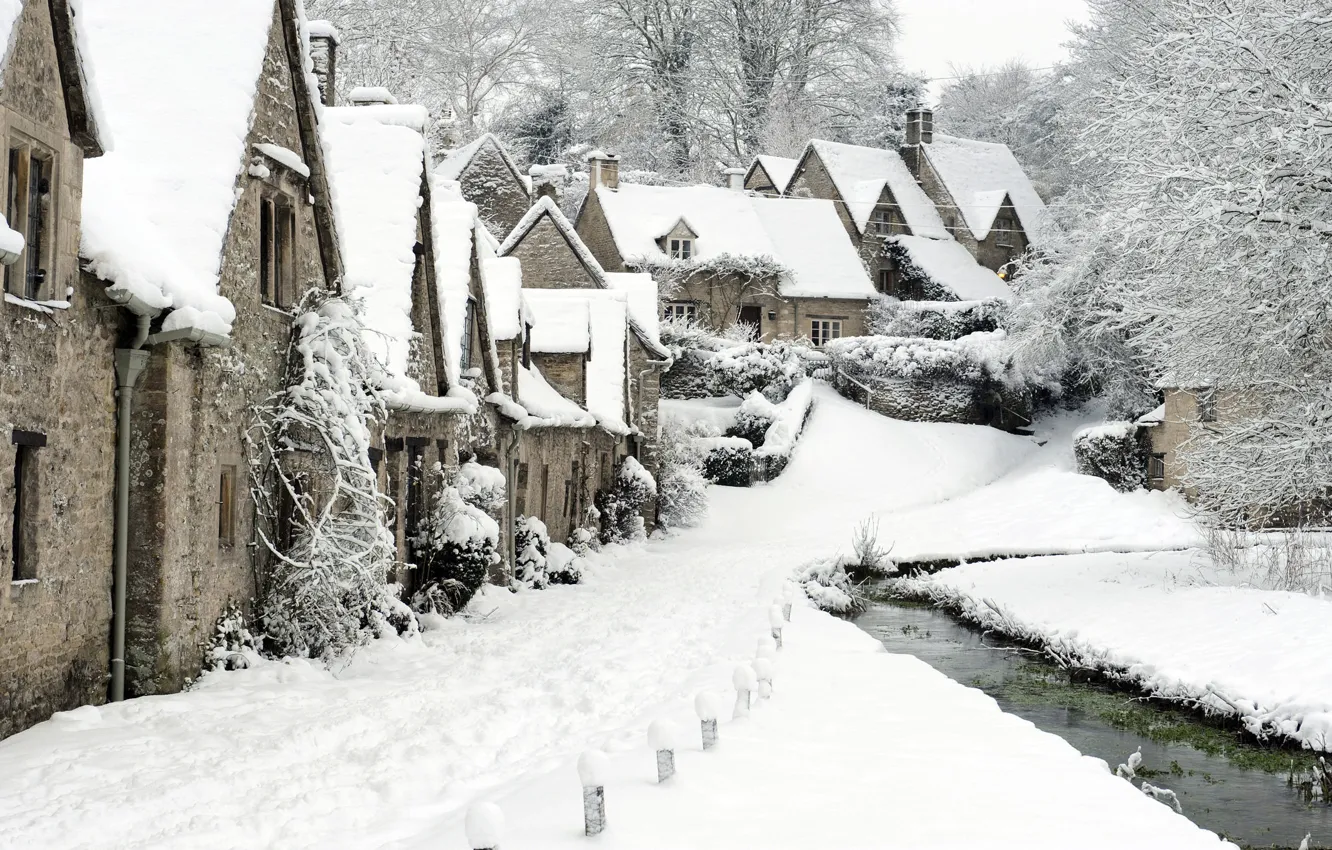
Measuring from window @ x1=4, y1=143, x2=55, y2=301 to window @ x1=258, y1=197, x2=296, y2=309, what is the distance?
11.6 ft

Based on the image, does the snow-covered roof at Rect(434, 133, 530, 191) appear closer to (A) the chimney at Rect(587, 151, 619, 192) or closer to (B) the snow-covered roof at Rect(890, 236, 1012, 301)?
(A) the chimney at Rect(587, 151, 619, 192)

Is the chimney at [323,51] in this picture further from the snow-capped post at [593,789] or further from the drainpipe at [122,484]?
the snow-capped post at [593,789]

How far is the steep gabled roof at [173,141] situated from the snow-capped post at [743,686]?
532 cm

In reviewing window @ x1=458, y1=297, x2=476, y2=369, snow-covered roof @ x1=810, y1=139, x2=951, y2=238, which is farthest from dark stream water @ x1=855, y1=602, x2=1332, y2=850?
snow-covered roof @ x1=810, y1=139, x2=951, y2=238

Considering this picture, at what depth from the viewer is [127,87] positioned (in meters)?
13.2

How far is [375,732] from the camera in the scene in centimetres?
980

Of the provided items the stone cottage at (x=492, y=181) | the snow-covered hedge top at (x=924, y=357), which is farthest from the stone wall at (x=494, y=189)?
the snow-covered hedge top at (x=924, y=357)

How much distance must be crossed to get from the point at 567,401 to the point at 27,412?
19.2m

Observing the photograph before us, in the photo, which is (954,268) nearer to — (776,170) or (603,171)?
(776,170)

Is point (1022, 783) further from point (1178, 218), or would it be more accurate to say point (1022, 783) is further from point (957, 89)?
point (957, 89)

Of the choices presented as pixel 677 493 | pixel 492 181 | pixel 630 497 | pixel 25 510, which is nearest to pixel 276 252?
pixel 25 510

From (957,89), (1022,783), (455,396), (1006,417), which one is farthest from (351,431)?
(957,89)

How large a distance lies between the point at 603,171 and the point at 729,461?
1673 centimetres

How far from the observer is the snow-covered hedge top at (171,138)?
11.4 meters
